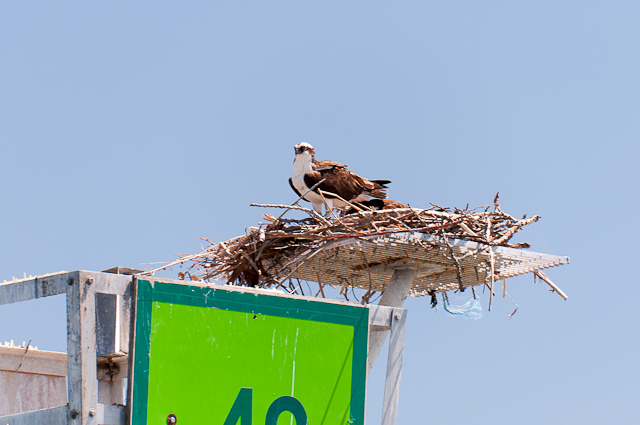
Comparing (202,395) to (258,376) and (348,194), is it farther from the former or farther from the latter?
(348,194)

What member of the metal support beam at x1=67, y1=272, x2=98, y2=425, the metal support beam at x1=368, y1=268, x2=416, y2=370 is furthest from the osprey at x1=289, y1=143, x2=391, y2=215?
the metal support beam at x1=67, y1=272, x2=98, y2=425

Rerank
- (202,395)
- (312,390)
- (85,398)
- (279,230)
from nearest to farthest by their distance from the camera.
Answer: (85,398) < (202,395) < (312,390) < (279,230)

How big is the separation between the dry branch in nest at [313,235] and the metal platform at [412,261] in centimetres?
6

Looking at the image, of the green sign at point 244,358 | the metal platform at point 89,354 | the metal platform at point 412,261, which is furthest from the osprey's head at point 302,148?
the green sign at point 244,358

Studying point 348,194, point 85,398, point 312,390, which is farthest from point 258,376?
→ point 348,194

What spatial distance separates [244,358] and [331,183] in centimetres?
481

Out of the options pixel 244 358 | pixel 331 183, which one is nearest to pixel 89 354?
pixel 244 358

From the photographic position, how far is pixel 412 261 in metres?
8.27

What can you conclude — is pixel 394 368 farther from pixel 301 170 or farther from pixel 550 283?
pixel 301 170

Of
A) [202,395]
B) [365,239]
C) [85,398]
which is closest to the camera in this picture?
[85,398]

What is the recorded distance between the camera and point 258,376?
4.51m

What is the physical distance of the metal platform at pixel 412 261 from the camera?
7.61 meters

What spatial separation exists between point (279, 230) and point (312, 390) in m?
3.68

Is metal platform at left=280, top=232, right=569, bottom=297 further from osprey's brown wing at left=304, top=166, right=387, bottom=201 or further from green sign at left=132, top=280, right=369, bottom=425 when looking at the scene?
green sign at left=132, top=280, right=369, bottom=425
